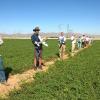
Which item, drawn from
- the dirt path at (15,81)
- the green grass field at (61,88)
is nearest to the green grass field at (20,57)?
the dirt path at (15,81)

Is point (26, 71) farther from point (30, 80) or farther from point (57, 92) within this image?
point (57, 92)

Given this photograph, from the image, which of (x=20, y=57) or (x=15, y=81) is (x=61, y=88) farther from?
(x=20, y=57)

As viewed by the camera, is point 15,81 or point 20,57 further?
point 20,57

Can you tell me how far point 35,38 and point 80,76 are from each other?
320 cm

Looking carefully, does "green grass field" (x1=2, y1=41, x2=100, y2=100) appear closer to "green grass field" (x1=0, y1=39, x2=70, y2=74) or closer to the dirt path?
the dirt path

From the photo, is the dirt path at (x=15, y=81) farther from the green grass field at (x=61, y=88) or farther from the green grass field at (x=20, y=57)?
the green grass field at (x=20, y=57)

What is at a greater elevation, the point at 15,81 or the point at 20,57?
the point at 15,81

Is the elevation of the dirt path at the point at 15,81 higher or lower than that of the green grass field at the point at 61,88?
lower

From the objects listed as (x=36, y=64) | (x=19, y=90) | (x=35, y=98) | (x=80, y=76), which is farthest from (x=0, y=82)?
(x=36, y=64)

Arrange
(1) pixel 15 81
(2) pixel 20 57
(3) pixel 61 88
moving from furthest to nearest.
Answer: (2) pixel 20 57, (1) pixel 15 81, (3) pixel 61 88

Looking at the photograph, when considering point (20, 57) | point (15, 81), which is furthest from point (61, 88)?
point (20, 57)

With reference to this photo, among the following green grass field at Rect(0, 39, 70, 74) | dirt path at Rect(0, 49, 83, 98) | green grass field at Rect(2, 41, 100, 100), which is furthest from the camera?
green grass field at Rect(0, 39, 70, 74)

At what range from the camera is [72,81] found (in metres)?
12.6

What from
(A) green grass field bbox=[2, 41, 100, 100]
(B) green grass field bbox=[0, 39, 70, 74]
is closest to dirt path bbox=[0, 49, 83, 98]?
(A) green grass field bbox=[2, 41, 100, 100]
